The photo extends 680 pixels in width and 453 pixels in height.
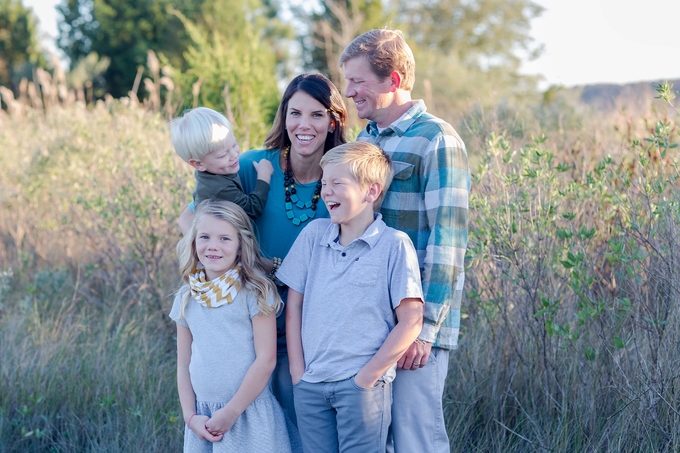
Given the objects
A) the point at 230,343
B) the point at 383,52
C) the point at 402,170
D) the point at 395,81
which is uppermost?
the point at 383,52

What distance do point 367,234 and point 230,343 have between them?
70cm

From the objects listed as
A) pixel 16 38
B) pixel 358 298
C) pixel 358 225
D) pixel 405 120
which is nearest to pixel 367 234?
pixel 358 225

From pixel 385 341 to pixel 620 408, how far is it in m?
1.50

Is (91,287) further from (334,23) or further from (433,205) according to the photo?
(334,23)

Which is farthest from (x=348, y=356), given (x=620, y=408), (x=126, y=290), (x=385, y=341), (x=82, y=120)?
(x=82, y=120)

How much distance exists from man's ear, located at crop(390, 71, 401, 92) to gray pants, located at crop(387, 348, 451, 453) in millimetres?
1051

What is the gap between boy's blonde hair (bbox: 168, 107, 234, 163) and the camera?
2.74m

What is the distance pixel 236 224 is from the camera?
2.65m

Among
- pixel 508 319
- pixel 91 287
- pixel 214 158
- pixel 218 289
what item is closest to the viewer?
pixel 218 289

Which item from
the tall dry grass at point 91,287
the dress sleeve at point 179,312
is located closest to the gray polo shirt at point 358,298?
the dress sleeve at point 179,312

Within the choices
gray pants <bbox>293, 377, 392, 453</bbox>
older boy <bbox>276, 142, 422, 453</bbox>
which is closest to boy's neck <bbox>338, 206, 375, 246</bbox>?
older boy <bbox>276, 142, 422, 453</bbox>

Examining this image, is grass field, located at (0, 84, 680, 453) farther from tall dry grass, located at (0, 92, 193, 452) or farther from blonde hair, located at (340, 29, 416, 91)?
blonde hair, located at (340, 29, 416, 91)

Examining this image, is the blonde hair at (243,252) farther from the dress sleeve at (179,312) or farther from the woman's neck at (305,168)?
the woman's neck at (305,168)

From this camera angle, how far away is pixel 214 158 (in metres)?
2.78
